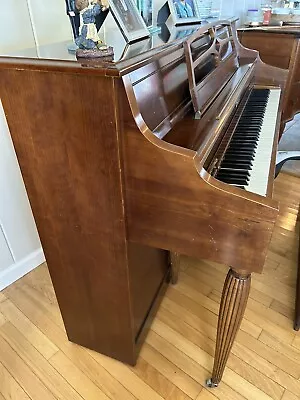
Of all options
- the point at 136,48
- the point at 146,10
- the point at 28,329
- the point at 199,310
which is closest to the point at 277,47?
the point at 146,10

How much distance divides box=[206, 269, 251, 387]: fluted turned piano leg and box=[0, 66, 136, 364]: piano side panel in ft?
1.01

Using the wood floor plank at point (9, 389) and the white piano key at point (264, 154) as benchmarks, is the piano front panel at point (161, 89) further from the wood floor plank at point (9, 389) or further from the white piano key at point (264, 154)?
the wood floor plank at point (9, 389)

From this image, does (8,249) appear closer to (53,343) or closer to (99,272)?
(53,343)

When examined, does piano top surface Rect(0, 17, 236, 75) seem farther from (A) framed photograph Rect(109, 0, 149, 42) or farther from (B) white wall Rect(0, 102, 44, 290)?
(B) white wall Rect(0, 102, 44, 290)

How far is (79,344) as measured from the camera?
4.43ft

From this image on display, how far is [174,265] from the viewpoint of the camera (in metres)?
1.55

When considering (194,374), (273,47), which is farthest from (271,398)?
(273,47)

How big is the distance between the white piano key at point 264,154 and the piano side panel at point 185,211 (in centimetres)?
11

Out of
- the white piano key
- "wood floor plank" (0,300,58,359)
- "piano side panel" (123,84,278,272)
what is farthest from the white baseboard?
the white piano key

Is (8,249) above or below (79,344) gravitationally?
above

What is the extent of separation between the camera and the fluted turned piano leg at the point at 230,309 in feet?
2.98

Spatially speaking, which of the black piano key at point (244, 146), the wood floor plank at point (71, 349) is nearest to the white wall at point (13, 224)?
the wood floor plank at point (71, 349)

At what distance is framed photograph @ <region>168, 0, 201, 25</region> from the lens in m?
1.29

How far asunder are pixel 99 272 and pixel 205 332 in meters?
0.64
